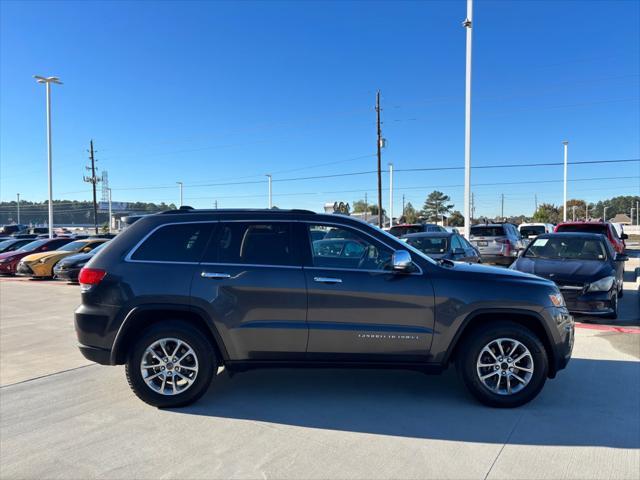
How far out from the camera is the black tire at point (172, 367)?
4234mm

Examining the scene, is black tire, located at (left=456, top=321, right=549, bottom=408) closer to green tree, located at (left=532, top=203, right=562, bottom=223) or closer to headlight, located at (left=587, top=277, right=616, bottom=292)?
headlight, located at (left=587, top=277, right=616, bottom=292)

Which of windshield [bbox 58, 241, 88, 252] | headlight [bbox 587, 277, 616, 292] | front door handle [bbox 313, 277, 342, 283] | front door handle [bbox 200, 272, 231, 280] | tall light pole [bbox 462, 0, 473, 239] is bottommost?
headlight [bbox 587, 277, 616, 292]

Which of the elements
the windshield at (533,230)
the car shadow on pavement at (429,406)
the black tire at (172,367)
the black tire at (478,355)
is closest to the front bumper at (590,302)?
the car shadow on pavement at (429,406)

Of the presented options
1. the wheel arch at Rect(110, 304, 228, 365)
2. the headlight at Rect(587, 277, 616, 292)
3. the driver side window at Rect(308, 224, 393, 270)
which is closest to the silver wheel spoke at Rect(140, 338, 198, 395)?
the wheel arch at Rect(110, 304, 228, 365)

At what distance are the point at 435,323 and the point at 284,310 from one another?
138 cm

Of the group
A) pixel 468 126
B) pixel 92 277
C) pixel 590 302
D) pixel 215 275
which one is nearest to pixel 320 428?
pixel 215 275

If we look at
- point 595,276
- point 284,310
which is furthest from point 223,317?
point 595,276

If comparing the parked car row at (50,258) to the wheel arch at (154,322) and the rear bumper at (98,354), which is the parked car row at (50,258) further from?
the wheel arch at (154,322)

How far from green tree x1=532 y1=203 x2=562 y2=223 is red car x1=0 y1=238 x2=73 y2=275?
83.9 m

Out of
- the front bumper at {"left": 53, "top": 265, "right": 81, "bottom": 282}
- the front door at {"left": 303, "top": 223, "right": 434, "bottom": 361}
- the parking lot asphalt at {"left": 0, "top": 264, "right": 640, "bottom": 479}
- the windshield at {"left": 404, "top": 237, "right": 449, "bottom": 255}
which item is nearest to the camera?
the parking lot asphalt at {"left": 0, "top": 264, "right": 640, "bottom": 479}

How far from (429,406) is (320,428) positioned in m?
1.11

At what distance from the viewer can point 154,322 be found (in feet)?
14.3

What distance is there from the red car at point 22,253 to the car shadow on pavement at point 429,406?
17671mm

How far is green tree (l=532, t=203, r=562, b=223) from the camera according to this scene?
89.6 metres
